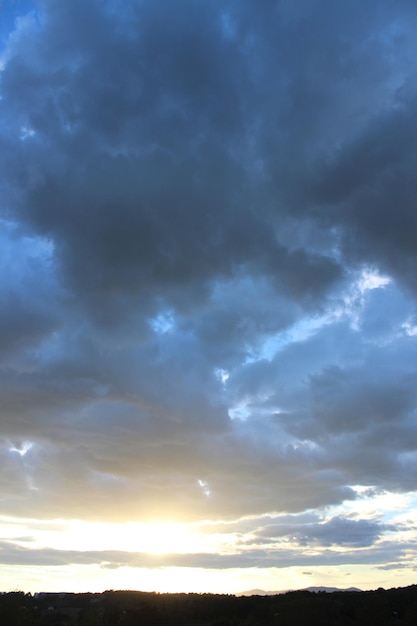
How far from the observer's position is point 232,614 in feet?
594

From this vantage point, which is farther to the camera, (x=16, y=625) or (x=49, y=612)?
(x=49, y=612)

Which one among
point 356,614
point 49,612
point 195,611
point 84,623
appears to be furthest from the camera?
point 195,611

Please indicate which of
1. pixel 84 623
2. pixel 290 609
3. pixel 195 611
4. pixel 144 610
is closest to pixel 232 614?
pixel 195 611

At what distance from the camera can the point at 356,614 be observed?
366 ft

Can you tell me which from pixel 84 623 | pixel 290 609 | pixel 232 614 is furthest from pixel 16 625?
pixel 232 614

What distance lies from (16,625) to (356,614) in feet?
225

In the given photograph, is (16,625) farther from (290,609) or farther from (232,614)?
(232,614)

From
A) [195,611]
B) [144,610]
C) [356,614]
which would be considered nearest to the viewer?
[356,614]

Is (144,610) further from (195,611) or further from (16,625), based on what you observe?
(16,625)

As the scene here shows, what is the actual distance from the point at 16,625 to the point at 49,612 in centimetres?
11396

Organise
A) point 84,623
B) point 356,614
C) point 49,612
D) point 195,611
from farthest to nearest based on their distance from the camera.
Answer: point 195,611
point 49,612
point 356,614
point 84,623

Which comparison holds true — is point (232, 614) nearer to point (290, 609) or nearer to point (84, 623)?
point (290, 609)

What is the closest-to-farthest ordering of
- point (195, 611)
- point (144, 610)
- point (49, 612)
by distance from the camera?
point (144, 610)
point (49, 612)
point (195, 611)

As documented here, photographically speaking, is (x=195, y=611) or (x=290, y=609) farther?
(x=195, y=611)
